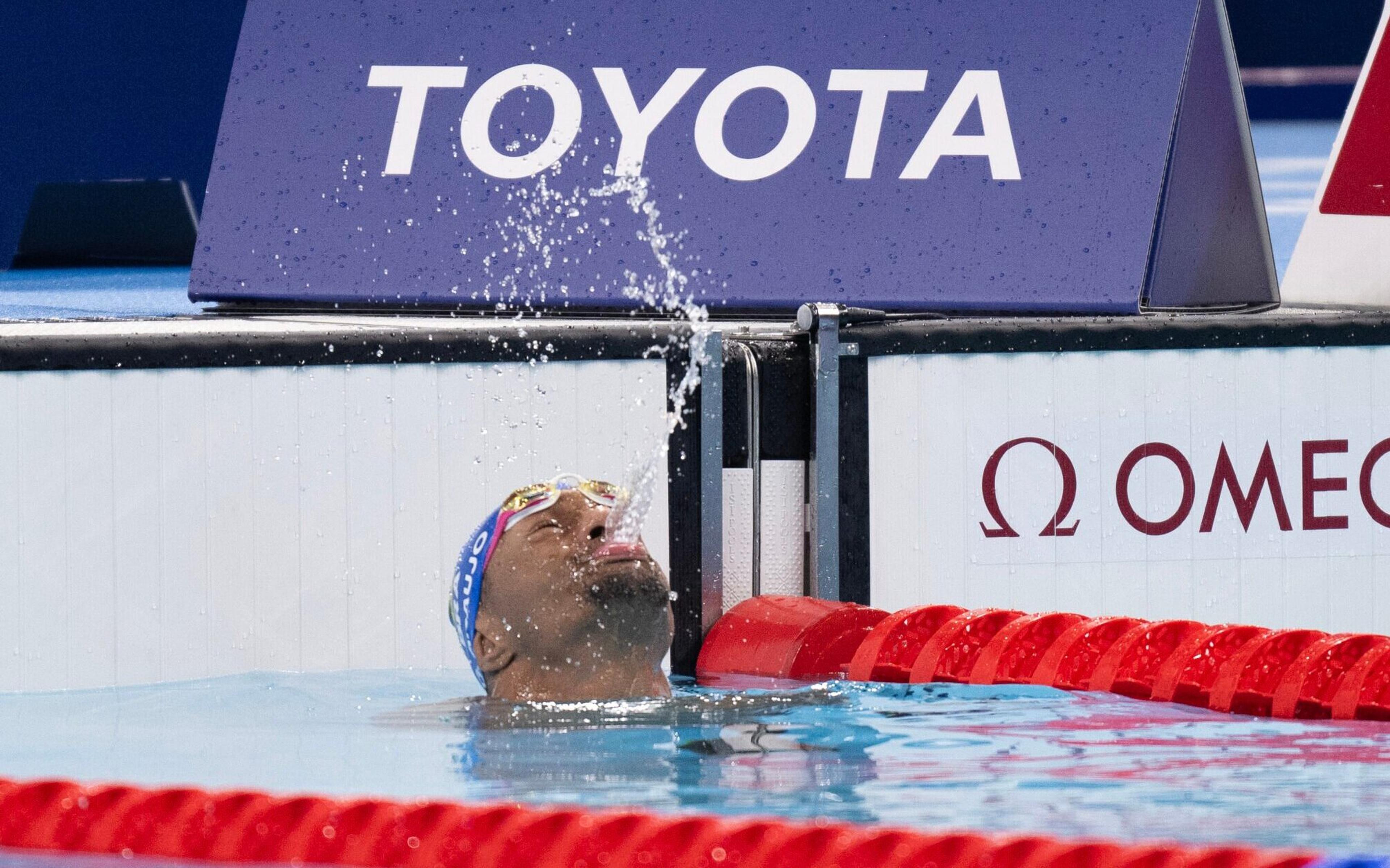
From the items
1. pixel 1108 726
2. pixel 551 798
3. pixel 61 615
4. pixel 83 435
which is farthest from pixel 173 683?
pixel 1108 726

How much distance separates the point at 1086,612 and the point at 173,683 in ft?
6.70

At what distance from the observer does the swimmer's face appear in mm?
3322

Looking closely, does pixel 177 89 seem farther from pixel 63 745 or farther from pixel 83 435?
pixel 63 745

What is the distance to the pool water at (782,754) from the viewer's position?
2.62 m

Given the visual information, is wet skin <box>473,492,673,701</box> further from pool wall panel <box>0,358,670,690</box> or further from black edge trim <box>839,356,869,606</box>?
black edge trim <box>839,356,869,606</box>

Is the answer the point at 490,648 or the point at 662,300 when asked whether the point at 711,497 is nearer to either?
the point at 662,300

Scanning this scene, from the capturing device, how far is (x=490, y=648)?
3.48 metres

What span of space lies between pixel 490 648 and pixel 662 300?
147 centimetres

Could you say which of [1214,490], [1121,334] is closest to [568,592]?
[1121,334]

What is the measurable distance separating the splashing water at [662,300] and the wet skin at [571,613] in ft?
2.70

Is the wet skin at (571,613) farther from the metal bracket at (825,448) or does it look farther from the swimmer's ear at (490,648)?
the metal bracket at (825,448)

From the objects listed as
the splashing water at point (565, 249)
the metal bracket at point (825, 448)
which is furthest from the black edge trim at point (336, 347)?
the splashing water at point (565, 249)

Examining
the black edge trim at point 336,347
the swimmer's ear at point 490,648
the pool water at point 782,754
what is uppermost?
the black edge trim at point 336,347

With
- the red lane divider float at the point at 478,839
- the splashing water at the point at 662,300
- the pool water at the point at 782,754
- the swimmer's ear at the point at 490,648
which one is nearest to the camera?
the red lane divider float at the point at 478,839
